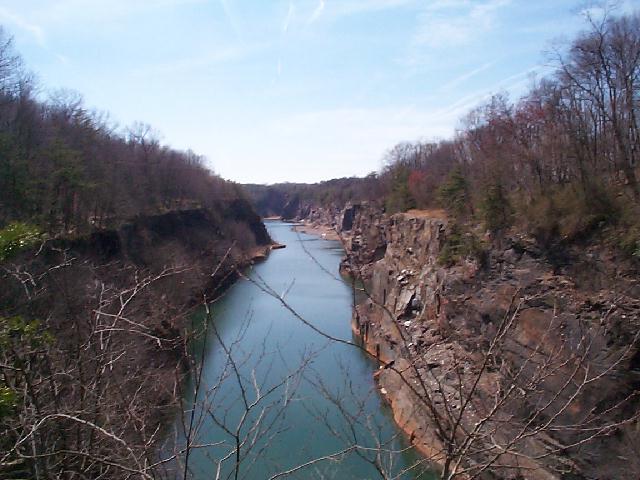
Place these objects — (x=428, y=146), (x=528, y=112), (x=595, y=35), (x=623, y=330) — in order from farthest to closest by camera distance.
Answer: (x=428, y=146) < (x=528, y=112) < (x=595, y=35) < (x=623, y=330)

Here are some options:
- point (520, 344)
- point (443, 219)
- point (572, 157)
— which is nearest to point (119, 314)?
point (520, 344)

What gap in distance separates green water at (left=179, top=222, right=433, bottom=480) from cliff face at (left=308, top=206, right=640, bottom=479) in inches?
25.7

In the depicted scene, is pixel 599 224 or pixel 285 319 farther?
pixel 285 319

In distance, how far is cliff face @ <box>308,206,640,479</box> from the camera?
20.2 ft

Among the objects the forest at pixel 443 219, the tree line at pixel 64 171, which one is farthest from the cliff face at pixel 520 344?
the tree line at pixel 64 171

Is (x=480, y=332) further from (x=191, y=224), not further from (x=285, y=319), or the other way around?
(x=191, y=224)

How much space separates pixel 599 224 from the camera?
12656mm

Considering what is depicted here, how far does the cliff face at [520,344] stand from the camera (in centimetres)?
616

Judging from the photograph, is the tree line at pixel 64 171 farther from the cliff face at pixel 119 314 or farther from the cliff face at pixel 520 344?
the cliff face at pixel 520 344

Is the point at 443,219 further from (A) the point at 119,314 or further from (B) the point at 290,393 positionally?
(A) the point at 119,314

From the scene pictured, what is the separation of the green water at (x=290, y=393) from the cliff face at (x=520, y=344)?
653 mm

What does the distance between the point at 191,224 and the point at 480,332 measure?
90.2ft

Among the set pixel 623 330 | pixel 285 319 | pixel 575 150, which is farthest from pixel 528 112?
pixel 285 319

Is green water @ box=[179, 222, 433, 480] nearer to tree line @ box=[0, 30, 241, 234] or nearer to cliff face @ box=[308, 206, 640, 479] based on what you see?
cliff face @ box=[308, 206, 640, 479]
